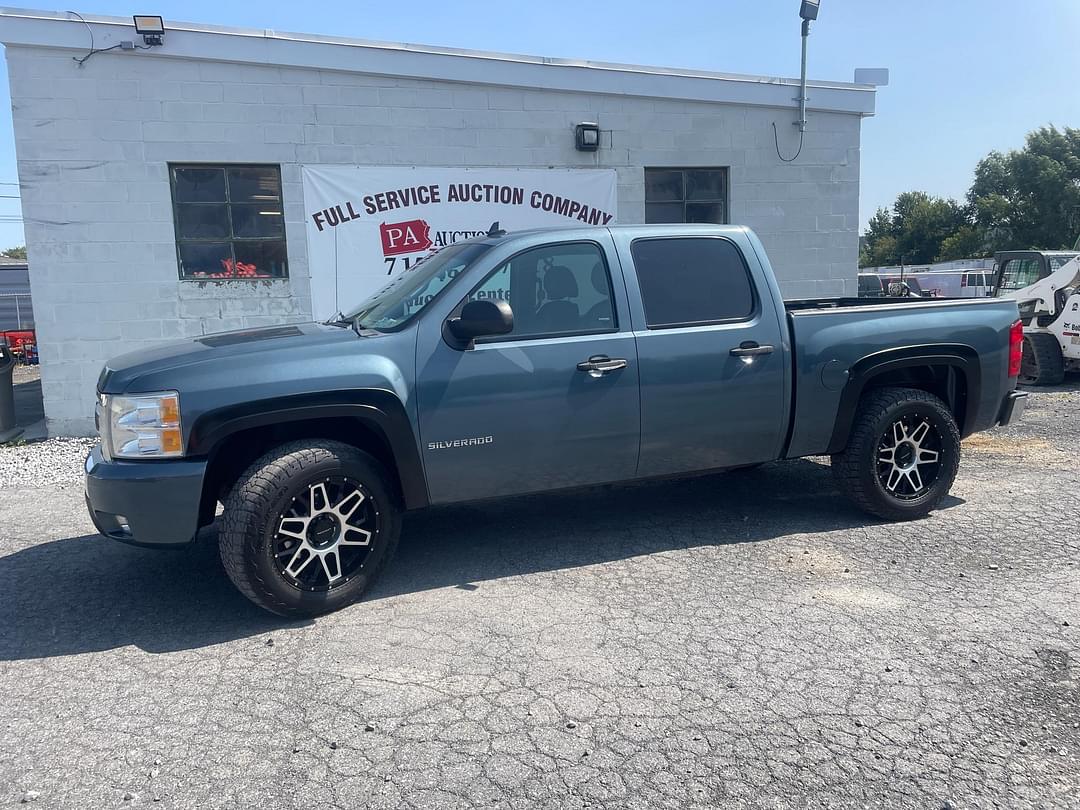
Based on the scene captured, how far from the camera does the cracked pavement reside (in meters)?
2.94

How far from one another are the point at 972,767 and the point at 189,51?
9.27m

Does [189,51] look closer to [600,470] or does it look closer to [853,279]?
[600,470]

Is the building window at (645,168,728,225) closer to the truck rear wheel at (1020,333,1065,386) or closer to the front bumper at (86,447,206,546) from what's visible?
the truck rear wheel at (1020,333,1065,386)

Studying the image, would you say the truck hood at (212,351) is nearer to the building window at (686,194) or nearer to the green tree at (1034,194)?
the building window at (686,194)

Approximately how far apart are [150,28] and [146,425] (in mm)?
6386

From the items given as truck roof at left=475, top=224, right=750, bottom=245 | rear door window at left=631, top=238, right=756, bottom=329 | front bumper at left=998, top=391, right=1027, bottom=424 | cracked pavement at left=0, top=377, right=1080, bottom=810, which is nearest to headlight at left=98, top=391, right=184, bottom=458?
cracked pavement at left=0, top=377, right=1080, bottom=810

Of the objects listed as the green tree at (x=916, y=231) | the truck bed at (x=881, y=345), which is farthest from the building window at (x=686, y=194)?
the green tree at (x=916, y=231)

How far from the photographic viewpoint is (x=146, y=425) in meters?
4.08

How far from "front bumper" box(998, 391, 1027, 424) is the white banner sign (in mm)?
5769

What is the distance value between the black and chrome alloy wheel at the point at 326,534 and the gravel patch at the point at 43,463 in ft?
14.1

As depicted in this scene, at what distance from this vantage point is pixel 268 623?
4.30m

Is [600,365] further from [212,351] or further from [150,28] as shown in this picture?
[150,28]

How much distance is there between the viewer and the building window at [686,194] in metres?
10.8

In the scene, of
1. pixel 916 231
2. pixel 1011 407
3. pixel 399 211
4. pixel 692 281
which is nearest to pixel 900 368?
pixel 1011 407
